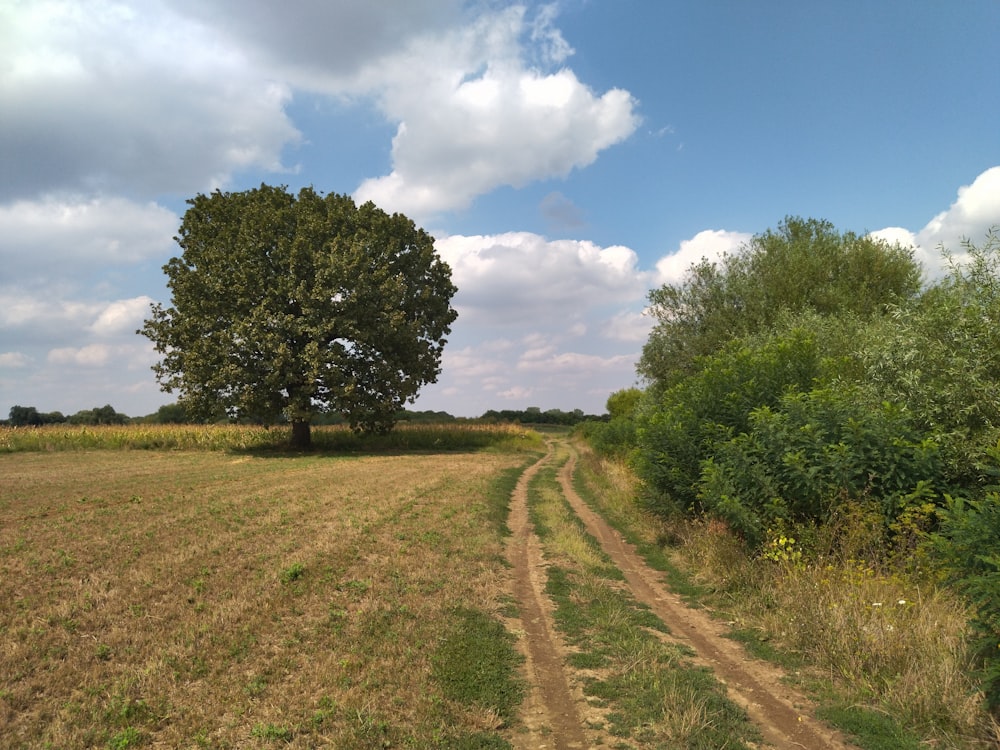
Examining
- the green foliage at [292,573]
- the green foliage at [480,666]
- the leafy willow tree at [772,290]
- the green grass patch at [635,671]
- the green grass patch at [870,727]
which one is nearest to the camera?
the green grass patch at [870,727]

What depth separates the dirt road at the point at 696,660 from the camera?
16.5 ft

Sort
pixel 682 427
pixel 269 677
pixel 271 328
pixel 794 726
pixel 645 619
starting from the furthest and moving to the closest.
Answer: pixel 271 328
pixel 682 427
pixel 645 619
pixel 269 677
pixel 794 726

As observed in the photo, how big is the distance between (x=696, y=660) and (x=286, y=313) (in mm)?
33274

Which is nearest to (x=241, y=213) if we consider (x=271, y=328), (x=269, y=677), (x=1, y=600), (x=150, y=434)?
(x=271, y=328)

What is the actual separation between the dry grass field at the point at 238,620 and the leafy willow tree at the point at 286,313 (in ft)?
59.7

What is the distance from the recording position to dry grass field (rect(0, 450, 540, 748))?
16.6 feet

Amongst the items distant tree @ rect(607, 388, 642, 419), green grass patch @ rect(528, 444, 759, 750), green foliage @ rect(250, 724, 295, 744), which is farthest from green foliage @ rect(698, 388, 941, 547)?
distant tree @ rect(607, 388, 642, 419)

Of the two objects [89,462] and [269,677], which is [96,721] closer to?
[269,677]

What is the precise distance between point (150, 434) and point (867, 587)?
43.7 metres

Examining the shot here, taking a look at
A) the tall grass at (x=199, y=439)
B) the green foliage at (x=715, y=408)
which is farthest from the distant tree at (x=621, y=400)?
the green foliage at (x=715, y=408)

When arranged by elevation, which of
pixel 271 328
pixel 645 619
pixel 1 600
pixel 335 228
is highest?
pixel 335 228

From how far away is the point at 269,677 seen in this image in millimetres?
5910

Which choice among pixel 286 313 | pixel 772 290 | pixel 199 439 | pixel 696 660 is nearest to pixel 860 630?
pixel 696 660

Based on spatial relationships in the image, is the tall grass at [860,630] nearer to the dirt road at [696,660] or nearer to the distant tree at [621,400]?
the dirt road at [696,660]
